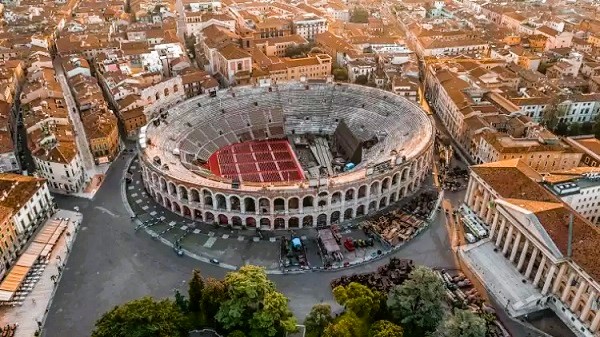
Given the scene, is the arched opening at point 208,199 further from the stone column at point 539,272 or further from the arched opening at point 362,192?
the stone column at point 539,272

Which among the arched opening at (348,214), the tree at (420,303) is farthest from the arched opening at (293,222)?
the tree at (420,303)

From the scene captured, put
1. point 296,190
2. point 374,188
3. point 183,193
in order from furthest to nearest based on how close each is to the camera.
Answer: point 374,188, point 183,193, point 296,190

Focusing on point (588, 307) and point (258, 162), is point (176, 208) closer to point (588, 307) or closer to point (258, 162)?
point (258, 162)

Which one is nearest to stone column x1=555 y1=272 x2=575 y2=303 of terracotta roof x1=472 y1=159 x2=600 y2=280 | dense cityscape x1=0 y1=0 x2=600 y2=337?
dense cityscape x1=0 y1=0 x2=600 y2=337

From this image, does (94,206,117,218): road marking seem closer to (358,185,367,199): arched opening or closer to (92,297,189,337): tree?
(92,297,189,337): tree

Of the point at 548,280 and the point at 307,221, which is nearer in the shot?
the point at 548,280

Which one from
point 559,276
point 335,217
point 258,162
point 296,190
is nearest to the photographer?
point 559,276

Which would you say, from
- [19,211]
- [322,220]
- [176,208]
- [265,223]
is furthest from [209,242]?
[19,211]

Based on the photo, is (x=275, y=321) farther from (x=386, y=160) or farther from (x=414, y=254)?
(x=386, y=160)
